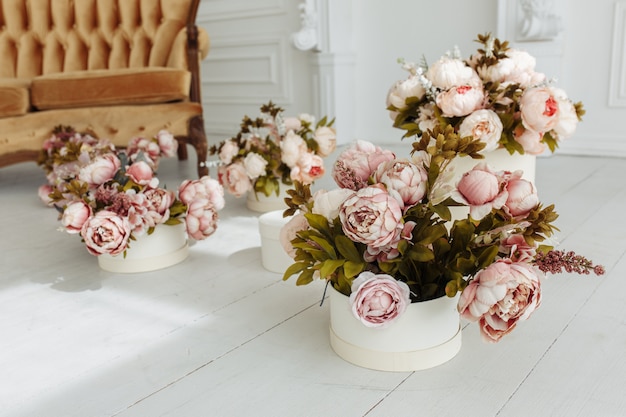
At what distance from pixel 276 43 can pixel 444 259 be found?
355 cm

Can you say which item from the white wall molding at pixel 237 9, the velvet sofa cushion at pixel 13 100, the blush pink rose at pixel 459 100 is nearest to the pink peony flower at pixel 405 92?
the blush pink rose at pixel 459 100

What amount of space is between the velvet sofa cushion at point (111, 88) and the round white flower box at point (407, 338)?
205cm

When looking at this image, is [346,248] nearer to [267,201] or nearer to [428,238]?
[428,238]

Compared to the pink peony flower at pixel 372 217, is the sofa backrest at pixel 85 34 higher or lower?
higher

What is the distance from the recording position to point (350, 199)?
100cm

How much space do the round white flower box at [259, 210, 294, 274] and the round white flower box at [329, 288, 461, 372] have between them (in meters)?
0.49

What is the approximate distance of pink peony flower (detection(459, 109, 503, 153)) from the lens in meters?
1.49

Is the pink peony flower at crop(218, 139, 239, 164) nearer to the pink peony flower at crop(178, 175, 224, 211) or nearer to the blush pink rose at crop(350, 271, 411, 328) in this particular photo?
the pink peony flower at crop(178, 175, 224, 211)

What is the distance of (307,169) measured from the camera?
2.10 metres

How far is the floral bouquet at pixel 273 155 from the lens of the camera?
2.13 m

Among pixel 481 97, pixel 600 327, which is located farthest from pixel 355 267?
pixel 481 97

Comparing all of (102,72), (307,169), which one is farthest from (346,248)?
(102,72)

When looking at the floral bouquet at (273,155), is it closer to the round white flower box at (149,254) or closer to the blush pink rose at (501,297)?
the round white flower box at (149,254)

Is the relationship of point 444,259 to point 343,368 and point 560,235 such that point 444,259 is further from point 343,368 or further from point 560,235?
point 560,235
